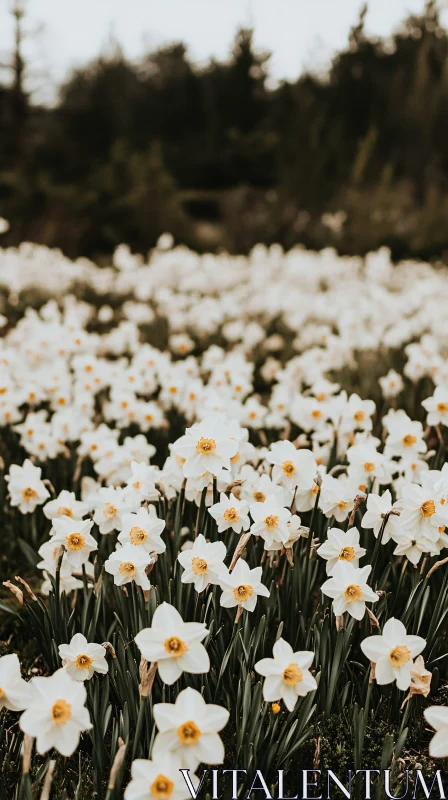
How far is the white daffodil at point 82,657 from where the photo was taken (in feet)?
5.38

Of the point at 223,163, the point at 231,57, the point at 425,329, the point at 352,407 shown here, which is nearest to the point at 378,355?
the point at 425,329

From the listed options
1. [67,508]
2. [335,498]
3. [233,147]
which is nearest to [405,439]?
[335,498]

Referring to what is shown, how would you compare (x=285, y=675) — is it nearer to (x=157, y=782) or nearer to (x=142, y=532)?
(x=157, y=782)

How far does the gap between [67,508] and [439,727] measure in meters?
1.25

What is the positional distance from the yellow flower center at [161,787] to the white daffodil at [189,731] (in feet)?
0.13

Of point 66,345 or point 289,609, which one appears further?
point 66,345

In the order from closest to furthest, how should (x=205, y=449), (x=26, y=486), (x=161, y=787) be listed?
(x=161, y=787) → (x=205, y=449) → (x=26, y=486)

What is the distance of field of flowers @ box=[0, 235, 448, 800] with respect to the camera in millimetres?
1422

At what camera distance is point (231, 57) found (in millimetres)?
16188

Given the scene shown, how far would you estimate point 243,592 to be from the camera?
1.66 meters

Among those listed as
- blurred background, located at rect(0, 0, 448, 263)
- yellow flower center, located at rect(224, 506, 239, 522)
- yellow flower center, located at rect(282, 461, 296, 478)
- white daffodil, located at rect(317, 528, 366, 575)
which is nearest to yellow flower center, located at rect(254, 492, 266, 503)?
yellow flower center, located at rect(282, 461, 296, 478)

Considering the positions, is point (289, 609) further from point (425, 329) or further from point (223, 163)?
point (223, 163)

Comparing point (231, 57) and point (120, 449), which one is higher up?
point (231, 57)

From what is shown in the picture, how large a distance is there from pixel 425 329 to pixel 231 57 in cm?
1377
